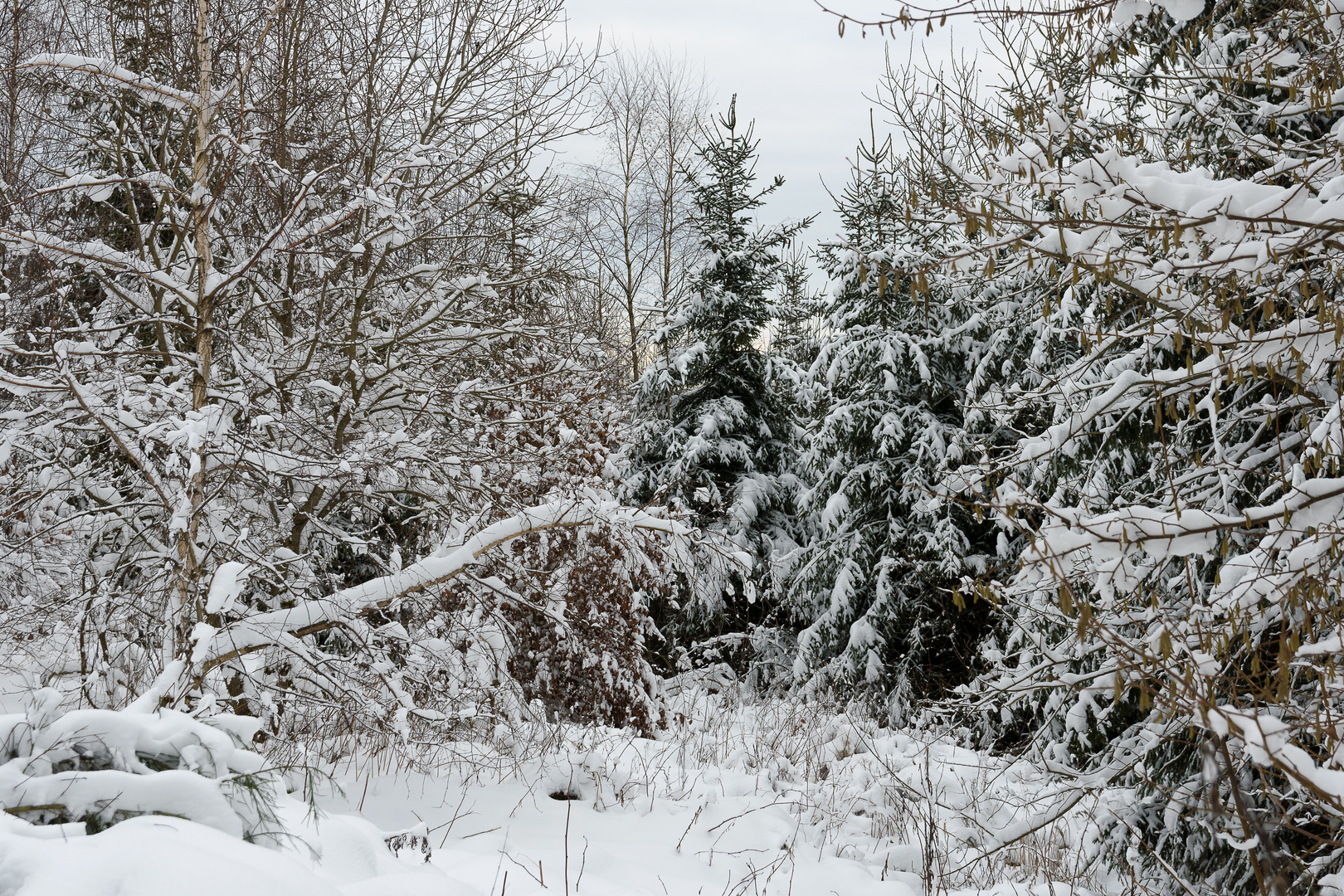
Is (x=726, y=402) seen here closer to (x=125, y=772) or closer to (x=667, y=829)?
(x=667, y=829)

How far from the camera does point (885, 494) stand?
11961mm

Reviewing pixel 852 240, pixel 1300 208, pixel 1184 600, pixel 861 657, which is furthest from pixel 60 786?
pixel 852 240

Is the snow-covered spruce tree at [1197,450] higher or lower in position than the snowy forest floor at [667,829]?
higher

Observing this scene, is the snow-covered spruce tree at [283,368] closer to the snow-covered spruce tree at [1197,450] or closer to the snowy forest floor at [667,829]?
the snowy forest floor at [667,829]

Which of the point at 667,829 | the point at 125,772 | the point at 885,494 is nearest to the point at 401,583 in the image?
the point at 667,829

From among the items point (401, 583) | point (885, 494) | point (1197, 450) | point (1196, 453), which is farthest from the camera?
point (885, 494)

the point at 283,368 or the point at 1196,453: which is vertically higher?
the point at 283,368

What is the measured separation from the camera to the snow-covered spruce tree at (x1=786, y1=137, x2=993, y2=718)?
11352 mm

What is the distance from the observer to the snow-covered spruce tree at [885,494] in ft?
37.2

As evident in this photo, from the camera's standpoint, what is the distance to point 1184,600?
4.37 m

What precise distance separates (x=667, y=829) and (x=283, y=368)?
16.5ft

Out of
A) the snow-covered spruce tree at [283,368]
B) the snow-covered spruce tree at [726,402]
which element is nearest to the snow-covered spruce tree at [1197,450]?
the snow-covered spruce tree at [283,368]

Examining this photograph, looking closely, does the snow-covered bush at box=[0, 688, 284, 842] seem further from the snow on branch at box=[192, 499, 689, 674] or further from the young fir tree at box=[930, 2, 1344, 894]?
the snow on branch at box=[192, 499, 689, 674]

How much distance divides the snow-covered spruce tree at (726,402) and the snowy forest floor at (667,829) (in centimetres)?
751
